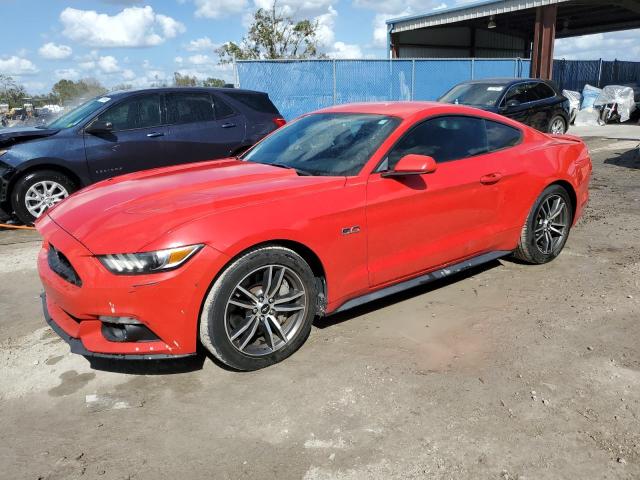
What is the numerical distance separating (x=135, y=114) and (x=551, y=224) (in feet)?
17.7

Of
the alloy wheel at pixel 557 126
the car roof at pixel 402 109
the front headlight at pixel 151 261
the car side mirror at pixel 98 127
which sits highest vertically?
the car roof at pixel 402 109


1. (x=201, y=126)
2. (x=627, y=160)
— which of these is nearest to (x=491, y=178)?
(x=201, y=126)

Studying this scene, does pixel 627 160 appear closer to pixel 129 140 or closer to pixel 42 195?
pixel 129 140

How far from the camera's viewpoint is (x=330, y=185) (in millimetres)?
3410

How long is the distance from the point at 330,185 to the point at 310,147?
28.6 inches

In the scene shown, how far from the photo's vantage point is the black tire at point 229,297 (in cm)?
292

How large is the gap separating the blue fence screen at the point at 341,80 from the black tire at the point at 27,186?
8945 millimetres

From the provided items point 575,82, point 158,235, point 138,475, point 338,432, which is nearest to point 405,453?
point 338,432

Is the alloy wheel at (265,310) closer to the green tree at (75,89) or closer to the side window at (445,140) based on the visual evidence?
the side window at (445,140)

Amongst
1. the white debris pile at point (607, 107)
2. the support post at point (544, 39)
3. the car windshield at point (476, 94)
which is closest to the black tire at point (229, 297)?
the car windshield at point (476, 94)

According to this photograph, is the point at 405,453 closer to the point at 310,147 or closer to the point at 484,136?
the point at 310,147

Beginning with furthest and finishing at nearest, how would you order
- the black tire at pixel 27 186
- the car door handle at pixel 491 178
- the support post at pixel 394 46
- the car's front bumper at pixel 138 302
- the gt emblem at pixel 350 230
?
the support post at pixel 394 46
the black tire at pixel 27 186
the car door handle at pixel 491 178
the gt emblem at pixel 350 230
the car's front bumper at pixel 138 302

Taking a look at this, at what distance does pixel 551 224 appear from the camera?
191 inches

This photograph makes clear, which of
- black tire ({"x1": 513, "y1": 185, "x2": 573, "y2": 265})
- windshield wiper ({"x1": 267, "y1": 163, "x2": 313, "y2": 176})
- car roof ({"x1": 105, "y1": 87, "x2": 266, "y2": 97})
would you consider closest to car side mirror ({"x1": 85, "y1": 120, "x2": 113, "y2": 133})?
car roof ({"x1": 105, "y1": 87, "x2": 266, "y2": 97})
